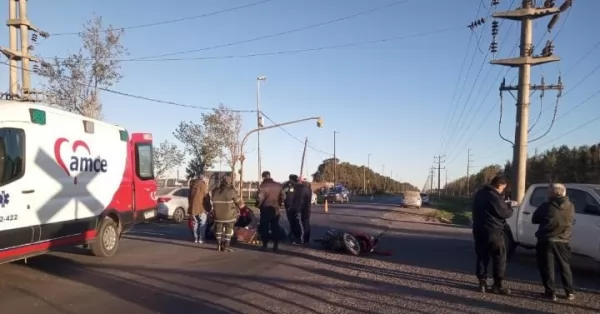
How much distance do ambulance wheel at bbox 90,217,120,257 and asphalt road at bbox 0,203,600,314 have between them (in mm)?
200

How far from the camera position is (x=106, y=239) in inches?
432

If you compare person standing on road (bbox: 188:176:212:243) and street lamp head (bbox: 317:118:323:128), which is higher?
street lamp head (bbox: 317:118:323:128)

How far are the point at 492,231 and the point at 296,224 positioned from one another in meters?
6.94

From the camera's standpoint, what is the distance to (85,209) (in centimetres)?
1008

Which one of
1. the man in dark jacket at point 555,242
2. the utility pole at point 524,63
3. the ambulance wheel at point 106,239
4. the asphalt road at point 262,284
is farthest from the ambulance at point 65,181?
the utility pole at point 524,63

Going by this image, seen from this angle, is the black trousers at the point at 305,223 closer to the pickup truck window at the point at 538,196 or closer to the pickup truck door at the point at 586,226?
the pickup truck window at the point at 538,196

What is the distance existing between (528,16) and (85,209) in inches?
811

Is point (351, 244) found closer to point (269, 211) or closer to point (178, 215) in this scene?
point (269, 211)

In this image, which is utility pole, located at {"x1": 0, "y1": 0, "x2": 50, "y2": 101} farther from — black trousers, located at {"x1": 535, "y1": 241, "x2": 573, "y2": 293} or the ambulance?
black trousers, located at {"x1": 535, "y1": 241, "x2": 573, "y2": 293}

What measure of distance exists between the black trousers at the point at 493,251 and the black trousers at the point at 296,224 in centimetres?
643

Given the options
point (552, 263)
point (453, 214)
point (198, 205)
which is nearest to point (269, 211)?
point (198, 205)

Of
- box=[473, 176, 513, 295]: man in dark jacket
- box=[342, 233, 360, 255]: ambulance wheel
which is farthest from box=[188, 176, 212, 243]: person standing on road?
box=[473, 176, 513, 295]: man in dark jacket

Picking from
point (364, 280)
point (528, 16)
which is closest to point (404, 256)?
point (364, 280)

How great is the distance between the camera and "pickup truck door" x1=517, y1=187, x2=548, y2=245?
11430mm
